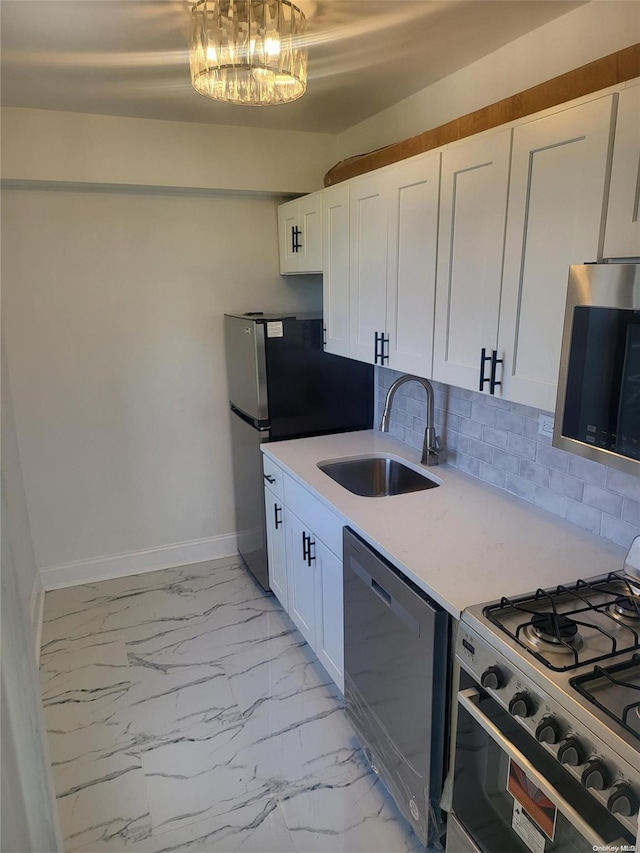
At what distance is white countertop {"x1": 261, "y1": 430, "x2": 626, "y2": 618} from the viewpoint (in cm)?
151

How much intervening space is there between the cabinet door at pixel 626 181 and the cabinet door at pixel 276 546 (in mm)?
1829

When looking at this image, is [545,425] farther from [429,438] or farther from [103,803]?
[103,803]

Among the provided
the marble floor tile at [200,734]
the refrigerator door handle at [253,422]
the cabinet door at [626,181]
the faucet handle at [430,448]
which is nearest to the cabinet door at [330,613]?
the marble floor tile at [200,734]

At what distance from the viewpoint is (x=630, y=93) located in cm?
121

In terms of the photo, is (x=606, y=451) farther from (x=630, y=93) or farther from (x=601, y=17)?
(x=601, y=17)

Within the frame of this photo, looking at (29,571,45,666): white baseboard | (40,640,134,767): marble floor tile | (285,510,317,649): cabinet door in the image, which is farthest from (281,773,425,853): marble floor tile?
(29,571,45,666): white baseboard

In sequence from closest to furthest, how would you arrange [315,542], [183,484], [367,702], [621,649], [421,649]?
[621,649] < [421,649] < [367,702] < [315,542] < [183,484]

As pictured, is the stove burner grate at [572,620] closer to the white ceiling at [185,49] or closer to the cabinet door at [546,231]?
the cabinet door at [546,231]

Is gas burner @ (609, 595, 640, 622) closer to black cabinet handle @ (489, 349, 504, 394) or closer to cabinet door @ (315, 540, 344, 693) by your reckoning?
black cabinet handle @ (489, 349, 504, 394)

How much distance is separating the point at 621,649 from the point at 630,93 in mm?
1216

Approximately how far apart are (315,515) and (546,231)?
4.34 ft

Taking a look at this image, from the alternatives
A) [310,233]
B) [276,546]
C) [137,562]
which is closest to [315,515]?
[276,546]

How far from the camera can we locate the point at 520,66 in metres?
1.90

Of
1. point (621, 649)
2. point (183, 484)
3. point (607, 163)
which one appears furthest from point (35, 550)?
point (607, 163)
